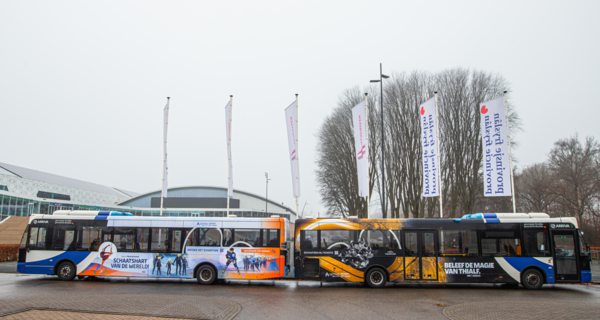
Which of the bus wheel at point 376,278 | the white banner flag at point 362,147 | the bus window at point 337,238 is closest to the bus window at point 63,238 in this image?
the bus window at point 337,238

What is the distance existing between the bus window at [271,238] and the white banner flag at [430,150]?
8.90 m

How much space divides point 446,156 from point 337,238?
18.8m

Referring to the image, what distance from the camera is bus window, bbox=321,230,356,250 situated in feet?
47.9

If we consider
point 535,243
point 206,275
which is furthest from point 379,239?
point 206,275

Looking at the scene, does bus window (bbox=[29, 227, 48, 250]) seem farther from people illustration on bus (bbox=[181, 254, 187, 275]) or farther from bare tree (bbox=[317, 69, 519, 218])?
bare tree (bbox=[317, 69, 519, 218])

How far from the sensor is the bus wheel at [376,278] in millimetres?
14352

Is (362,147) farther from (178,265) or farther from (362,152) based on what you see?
(178,265)

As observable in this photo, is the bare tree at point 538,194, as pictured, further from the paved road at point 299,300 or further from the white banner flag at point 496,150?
the paved road at point 299,300

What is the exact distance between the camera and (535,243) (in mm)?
14242

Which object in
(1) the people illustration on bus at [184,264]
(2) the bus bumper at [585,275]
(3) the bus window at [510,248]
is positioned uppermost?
(3) the bus window at [510,248]

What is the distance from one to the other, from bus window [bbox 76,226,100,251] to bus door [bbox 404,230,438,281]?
1196cm

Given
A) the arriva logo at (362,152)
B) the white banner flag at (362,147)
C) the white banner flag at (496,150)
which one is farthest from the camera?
the arriva logo at (362,152)

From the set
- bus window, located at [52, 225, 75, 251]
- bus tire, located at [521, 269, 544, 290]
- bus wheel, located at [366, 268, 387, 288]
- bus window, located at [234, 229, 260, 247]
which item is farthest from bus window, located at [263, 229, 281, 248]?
bus tire, located at [521, 269, 544, 290]

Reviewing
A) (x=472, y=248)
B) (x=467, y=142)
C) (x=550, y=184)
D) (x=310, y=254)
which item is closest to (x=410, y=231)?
(x=472, y=248)
